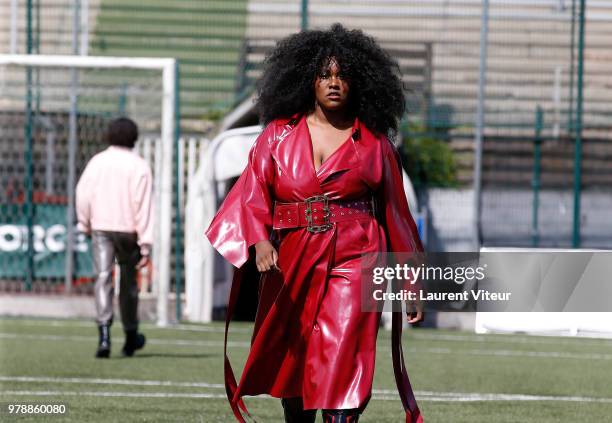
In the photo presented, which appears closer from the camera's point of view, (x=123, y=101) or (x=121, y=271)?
(x=121, y=271)

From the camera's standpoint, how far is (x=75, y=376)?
10359mm

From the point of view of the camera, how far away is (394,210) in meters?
6.32

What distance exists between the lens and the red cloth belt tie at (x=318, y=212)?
620 centimetres

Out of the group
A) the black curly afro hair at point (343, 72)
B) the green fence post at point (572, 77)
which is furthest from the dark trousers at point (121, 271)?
the green fence post at point (572, 77)

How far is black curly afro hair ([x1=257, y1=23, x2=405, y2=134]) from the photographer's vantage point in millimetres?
6461

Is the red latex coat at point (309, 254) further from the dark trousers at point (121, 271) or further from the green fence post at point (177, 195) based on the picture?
the green fence post at point (177, 195)

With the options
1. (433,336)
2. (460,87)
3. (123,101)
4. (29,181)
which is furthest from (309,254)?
(460,87)

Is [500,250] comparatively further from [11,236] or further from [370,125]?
[11,236]

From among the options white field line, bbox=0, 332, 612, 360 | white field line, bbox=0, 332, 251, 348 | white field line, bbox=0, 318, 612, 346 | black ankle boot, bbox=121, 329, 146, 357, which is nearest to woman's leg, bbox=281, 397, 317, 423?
black ankle boot, bbox=121, 329, 146, 357

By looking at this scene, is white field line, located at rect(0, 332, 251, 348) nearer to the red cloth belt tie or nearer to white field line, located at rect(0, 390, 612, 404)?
white field line, located at rect(0, 390, 612, 404)

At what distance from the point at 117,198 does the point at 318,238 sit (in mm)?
6110

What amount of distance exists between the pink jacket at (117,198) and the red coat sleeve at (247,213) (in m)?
5.80

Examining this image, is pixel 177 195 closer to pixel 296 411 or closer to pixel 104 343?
pixel 104 343

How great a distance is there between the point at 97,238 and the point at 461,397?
3853 mm
